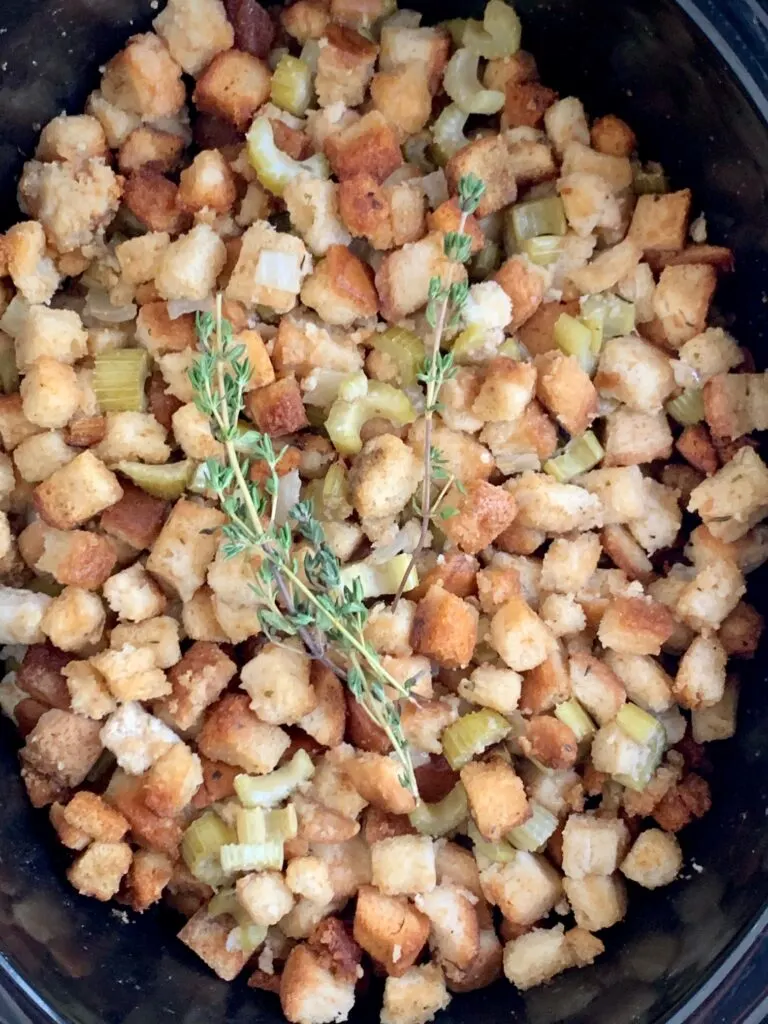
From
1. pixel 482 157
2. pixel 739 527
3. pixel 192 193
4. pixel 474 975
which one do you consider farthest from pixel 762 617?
pixel 192 193

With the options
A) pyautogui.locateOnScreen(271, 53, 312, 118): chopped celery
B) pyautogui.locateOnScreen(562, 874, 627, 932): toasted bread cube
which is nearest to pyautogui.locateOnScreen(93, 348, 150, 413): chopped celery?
pyautogui.locateOnScreen(271, 53, 312, 118): chopped celery

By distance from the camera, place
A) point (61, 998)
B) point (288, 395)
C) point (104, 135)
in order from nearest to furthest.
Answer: point (61, 998), point (288, 395), point (104, 135)

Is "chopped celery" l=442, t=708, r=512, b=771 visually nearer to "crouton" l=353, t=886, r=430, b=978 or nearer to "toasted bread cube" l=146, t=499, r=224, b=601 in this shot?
"crouton" l=353, t=886, r=430, b=978

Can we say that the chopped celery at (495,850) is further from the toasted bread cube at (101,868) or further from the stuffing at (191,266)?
the stuffing at (191,266)

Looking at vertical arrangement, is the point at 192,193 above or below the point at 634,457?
above

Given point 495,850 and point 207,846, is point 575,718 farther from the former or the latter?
point 207,846

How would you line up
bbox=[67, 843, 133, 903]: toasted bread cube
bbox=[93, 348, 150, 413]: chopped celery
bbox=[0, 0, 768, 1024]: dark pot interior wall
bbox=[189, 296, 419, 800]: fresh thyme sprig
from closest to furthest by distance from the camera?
bbox=[189, 296, 419, 800]: fresh thyme sprig < bbox=[0, 0, 768, 1024]: dark pot interior wall < bbox=[67, 843, 133, 903]: toasted bread cube < bbox=[93, 348, 150, 413]: chopped celery

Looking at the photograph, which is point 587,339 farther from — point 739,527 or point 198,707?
point 198,707
